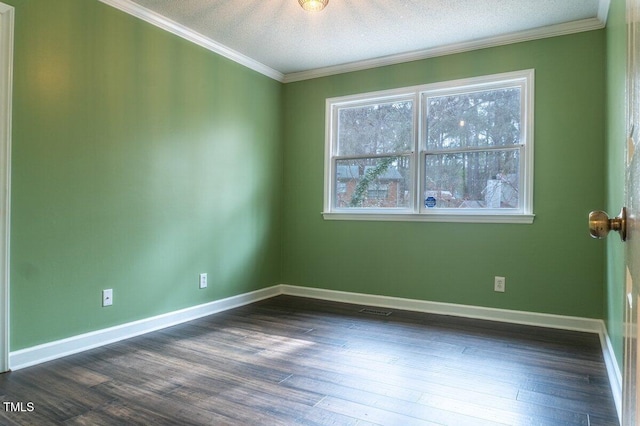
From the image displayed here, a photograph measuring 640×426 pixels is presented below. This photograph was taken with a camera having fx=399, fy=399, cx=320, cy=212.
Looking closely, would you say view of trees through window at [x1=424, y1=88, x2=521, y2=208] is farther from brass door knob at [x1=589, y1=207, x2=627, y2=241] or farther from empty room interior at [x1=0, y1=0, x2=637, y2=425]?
brass door knob at [x1=589, y1=207, x2=627, y2=241]

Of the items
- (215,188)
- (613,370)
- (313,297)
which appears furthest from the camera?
(313,297)

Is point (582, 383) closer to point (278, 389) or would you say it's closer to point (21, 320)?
point (278, 389)

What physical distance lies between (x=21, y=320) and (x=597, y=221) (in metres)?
2.92

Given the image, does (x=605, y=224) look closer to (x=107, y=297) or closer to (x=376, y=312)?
(x=107, y=297)

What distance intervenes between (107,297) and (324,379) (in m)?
1.70

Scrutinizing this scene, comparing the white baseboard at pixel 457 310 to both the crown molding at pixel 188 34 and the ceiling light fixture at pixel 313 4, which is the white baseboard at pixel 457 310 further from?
the ceiling light fixture at pixel 313 4

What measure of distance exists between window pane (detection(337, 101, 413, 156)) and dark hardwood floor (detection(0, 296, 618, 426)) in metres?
1.84

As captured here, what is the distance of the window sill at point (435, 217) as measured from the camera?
3.47 metres

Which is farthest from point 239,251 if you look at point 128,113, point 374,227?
point 128,113

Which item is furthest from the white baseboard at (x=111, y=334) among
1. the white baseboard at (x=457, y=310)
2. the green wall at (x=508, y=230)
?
the green wall at (x=508, y=230)

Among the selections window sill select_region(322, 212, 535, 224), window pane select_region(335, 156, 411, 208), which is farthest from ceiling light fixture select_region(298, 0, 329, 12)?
window sill select_region(322, 212, 535, 224)

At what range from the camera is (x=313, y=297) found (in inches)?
176

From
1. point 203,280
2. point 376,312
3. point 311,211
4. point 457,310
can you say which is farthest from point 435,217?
point 203,280

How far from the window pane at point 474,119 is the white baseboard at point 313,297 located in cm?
152
